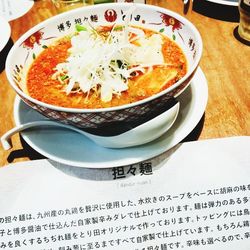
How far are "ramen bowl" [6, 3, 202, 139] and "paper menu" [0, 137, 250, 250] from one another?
135 millimetres

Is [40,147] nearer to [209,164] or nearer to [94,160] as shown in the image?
[94,160]

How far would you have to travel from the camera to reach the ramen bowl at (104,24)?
746 millimetres

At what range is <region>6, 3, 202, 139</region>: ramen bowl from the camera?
0.75m

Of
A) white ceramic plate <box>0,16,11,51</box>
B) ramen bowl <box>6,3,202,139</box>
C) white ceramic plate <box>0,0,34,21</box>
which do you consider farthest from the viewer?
white ceramic plate <box>0,0,34,21</box>

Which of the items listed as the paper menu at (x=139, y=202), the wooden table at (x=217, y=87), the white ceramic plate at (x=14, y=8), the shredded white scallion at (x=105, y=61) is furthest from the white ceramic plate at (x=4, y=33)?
the paper menu at (x=139, y=202)

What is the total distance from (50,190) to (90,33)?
0.45 meters

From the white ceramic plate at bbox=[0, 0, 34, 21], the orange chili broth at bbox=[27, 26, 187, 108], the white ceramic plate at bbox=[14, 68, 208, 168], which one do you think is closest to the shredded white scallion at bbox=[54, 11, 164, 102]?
the orange chili broth at bbox=[27, 26, 187, 108]

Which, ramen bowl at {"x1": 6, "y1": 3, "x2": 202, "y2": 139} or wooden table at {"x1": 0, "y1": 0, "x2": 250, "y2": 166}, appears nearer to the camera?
ramen bowl at {"x1": 6, "y1": 3, "x2": 202, "y2": 139}

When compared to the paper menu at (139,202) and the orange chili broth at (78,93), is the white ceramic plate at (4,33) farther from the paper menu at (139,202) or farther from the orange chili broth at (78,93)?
the paper menu at (139,202)

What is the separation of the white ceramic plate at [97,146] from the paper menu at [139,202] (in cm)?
5

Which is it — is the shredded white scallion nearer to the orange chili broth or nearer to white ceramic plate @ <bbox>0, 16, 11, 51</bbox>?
the orange chili broth

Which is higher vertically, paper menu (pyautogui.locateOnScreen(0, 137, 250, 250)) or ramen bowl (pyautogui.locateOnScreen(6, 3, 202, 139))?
ramen bowl (pyautogui.locateOnScreen(6, 3, 202, 139))

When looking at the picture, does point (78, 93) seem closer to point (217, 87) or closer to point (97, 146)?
point (97, 146)

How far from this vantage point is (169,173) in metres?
0.84
